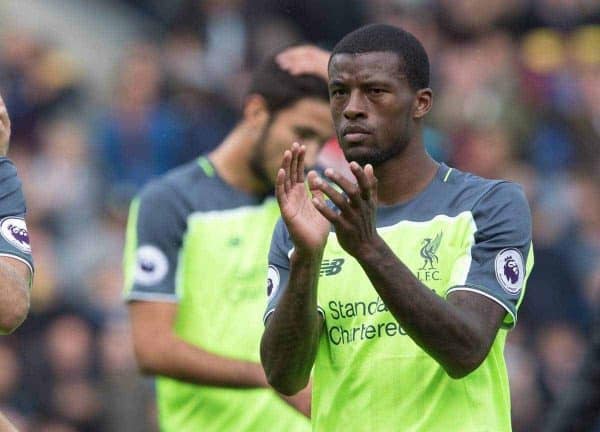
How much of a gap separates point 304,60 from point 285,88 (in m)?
0.17

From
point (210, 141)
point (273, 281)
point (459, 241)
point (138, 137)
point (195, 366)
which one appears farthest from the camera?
point (138, 137)

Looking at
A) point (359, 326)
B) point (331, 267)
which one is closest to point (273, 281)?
point (331, 267)

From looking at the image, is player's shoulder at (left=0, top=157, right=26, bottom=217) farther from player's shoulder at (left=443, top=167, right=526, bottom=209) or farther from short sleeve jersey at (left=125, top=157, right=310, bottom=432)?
short sleeve jersey at (left=125, top=157, right=310, bottom=432)

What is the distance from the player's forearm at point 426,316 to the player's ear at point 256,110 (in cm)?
248

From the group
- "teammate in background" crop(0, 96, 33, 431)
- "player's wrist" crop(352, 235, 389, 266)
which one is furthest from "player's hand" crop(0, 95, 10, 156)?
"player's wrist" crop(352, 235, 389, 266)

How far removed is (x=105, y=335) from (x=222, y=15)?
404cm

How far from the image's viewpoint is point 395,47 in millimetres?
4781

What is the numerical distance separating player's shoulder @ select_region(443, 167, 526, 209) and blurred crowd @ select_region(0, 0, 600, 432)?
6.31 metres

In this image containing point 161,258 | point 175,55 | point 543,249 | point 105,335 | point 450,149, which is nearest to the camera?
point 161,258

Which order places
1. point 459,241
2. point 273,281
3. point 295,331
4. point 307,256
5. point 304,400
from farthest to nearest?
point 304,400 < point 273,281 < point 459,241 < point 295,331 < point 307,256

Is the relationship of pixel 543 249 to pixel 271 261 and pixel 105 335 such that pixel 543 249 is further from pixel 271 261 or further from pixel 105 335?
pixel 271 261

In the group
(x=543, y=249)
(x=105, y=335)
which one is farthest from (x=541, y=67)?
(x=105, y=335)

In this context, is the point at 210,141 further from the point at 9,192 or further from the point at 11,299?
the point at 11,299

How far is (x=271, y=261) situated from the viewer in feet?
16.6
